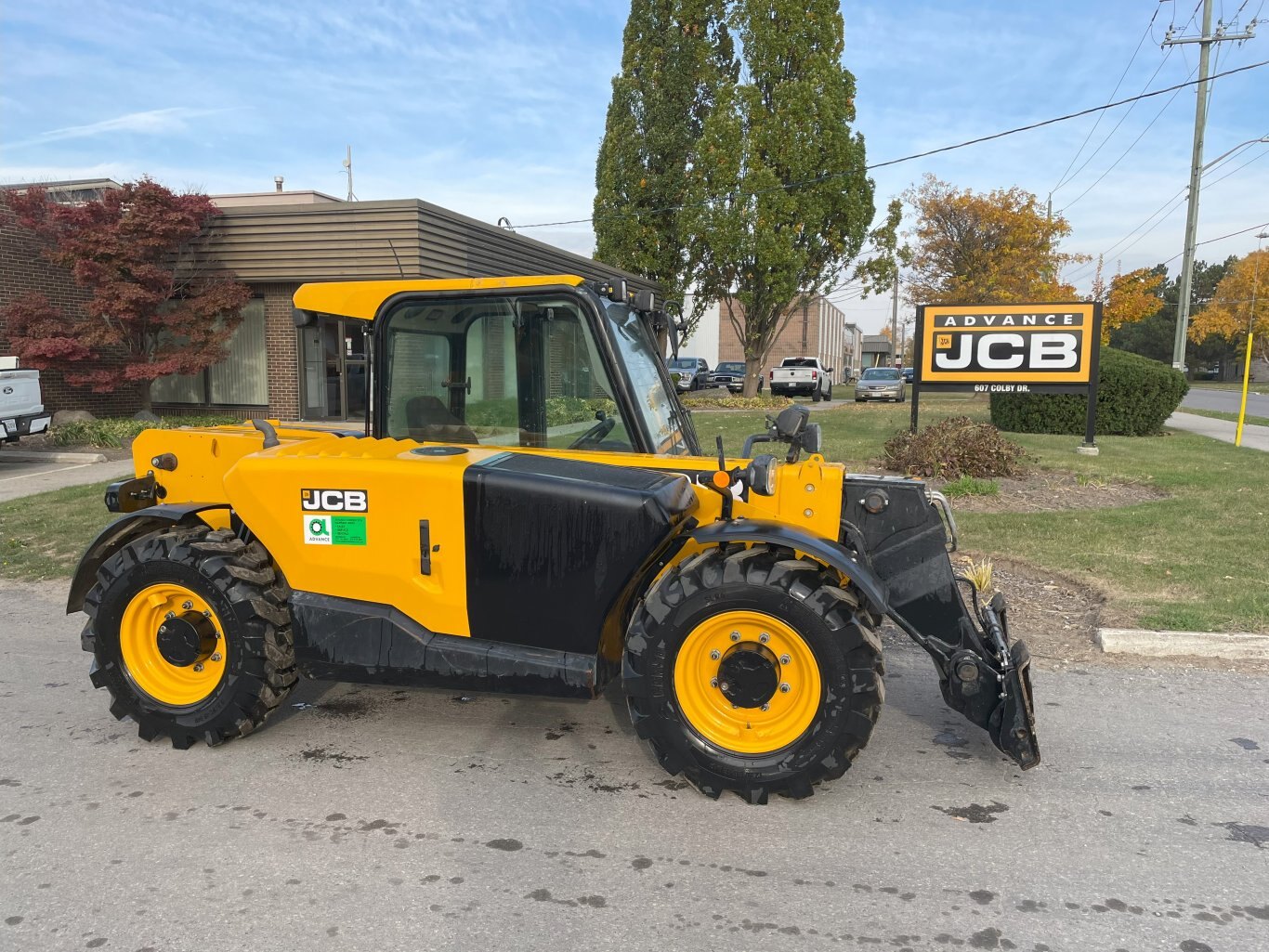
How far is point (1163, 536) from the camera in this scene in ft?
26.7

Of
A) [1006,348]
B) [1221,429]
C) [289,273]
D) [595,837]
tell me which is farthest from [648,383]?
[1221,429]

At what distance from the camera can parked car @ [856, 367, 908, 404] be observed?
33.6 m

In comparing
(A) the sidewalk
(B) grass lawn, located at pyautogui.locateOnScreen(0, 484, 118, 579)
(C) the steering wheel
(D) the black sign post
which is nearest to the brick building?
(B) grass lawn, located at pyautogui.locateOnScreen(0, 484, 118, 579)

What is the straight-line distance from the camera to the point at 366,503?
3.70 m

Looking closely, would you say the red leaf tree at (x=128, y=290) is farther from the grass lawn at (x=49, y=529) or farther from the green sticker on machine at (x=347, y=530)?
the green sticker on machine at (x=347, y=530)

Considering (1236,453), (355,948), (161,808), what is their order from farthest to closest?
1. (1236,453)
2. (161,808)
3. (355,948)

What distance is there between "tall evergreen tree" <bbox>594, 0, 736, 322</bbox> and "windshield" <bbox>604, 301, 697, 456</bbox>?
24062 millimetres

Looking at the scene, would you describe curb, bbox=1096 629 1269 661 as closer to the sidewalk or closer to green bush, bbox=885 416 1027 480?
green bush, bbox=885 416 1027 480

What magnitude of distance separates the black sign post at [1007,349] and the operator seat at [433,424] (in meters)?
10.2

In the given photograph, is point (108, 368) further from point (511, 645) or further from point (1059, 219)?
point (1059, 219)

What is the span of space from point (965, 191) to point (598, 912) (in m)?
Result: 38.8

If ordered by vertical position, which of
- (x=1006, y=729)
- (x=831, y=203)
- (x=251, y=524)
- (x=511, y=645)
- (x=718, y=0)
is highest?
(x=718, y=0)

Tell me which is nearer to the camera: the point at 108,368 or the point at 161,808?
the point at 161,808

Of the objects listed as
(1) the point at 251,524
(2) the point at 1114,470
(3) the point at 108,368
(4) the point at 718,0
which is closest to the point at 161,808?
(1) the point at 251,524
